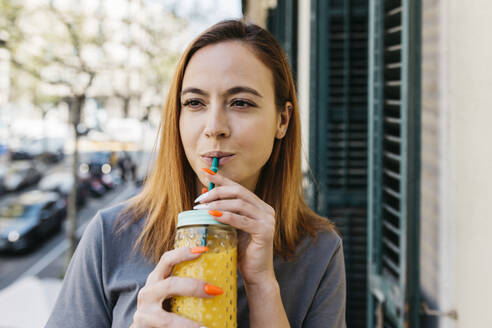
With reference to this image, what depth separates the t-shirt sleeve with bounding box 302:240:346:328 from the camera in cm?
140

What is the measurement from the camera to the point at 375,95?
2.52 metres

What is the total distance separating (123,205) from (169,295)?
55 centimetres

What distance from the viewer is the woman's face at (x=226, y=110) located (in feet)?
4.26

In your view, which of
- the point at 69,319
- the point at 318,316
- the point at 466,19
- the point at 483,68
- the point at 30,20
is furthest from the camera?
the point at 30,20

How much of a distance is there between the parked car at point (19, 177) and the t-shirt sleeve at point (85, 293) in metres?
21.9

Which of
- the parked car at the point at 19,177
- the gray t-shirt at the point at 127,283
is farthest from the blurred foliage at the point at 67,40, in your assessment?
the gray t-shirt at the point at 127,283

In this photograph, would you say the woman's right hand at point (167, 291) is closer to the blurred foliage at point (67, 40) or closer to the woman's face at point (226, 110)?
the woman's face at point (226, 110)

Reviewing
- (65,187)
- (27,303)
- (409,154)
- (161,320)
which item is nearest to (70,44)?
(27,303)

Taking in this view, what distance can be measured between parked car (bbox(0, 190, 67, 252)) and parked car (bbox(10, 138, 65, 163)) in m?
11.7

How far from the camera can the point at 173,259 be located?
102cm

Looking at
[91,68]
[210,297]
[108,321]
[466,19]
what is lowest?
[108,321]

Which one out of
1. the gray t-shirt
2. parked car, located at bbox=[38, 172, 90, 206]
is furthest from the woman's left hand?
parked car, located at bbox=[38, 172, 90, 206]

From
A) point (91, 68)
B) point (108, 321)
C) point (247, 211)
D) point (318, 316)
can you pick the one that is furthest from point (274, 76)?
point (91, 68)

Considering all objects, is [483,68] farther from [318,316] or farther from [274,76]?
[318,316]
